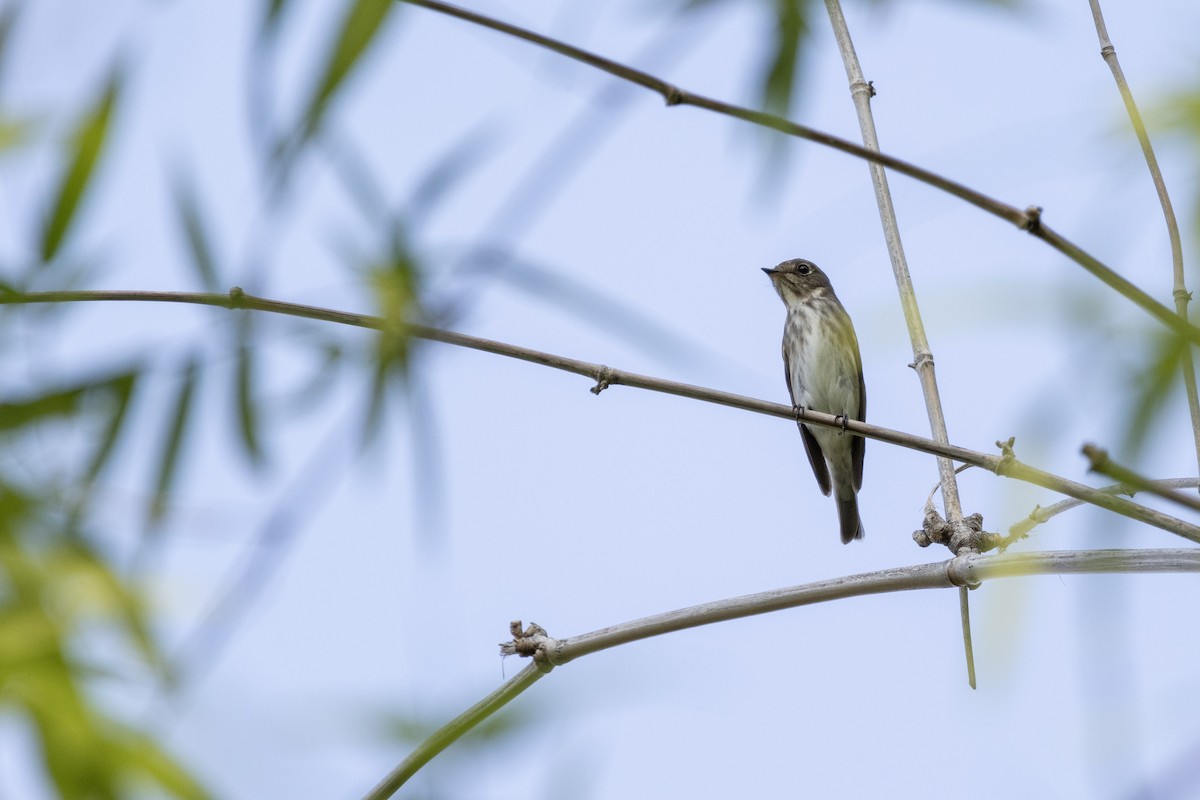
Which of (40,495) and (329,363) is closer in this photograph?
(40,495)

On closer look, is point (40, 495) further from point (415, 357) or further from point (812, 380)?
point (812, 380)

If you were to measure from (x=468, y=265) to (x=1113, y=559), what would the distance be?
107 cm

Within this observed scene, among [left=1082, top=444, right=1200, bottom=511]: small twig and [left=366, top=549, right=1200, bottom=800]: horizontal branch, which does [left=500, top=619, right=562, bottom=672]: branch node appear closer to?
[left=366, top=549, right=1200, bottom=800]: horizontal branch

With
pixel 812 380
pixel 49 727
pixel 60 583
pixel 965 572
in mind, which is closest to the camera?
pixel 49 727

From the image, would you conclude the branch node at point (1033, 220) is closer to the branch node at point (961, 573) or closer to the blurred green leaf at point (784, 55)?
the blurred green leaf at point (784, 55)

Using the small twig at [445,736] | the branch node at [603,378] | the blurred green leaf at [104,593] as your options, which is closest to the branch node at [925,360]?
the branch node at [603,378]

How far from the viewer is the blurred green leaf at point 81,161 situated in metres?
1.97

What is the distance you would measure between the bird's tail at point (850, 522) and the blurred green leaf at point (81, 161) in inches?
284

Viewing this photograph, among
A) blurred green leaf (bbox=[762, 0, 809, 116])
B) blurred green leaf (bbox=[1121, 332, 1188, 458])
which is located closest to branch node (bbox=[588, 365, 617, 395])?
blurred green leaf (bbox=[762, 0, 809, 116])

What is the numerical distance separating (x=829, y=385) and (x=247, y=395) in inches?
258

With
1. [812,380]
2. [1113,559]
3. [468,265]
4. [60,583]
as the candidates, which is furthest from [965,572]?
[812,380]

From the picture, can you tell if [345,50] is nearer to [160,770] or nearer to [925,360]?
[160,770]

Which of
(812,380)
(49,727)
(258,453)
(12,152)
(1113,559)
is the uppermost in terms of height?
(812,380)

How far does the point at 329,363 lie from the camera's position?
Result: 204 centimetres
